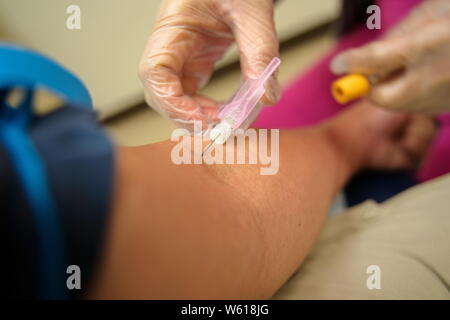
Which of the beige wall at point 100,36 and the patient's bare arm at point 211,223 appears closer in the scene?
the patient's bare arm at point 211,223

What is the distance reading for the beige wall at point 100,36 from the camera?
30.2 inches

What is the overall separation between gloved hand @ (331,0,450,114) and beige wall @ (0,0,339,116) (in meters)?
0.47

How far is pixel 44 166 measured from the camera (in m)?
0.30

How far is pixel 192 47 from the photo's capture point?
30.6 inches

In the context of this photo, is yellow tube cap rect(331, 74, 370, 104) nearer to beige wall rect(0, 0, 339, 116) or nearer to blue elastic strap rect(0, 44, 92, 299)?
beige wall rect(0, 0, 339, 116)

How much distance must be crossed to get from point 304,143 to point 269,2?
30cm

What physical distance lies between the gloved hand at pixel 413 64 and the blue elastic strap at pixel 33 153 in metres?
0.67

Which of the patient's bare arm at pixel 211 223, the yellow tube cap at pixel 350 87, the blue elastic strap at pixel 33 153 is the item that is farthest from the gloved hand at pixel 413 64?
the blue elastic strap at pixel 33 153

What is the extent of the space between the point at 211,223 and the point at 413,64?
0.63 metres

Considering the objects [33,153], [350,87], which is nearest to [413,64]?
[350,87]

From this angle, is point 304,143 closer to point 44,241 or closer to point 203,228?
point 203,228

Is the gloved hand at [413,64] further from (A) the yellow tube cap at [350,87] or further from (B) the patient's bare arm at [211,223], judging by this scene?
(B) the patient's bare arm at [211,223]

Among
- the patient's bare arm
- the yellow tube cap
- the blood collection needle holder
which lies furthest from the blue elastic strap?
the yellow tube cap

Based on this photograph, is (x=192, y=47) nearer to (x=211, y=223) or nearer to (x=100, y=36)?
(x=100, y=36)
